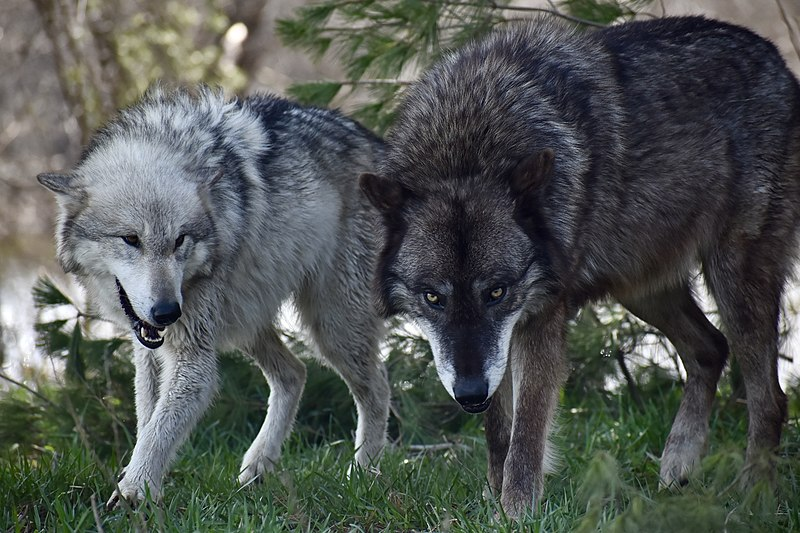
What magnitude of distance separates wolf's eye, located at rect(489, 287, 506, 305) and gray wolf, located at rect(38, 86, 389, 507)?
2.36 feet

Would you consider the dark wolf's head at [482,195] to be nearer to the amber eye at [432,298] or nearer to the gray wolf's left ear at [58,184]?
the amber eye at [432,298]

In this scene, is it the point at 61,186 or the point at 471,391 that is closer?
the point at 471,391

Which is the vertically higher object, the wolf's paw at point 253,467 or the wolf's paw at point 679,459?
the wolf's paw at point 679,459

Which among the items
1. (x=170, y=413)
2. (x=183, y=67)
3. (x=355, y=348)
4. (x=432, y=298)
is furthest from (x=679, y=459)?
(x=183, y=67)

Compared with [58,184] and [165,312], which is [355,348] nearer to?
[165,312]

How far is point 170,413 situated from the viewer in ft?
13.7

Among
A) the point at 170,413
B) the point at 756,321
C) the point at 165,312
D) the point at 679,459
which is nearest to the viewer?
the point at 165,312

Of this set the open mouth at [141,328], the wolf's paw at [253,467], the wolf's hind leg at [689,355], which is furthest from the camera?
the wolf's paw at [253,467]

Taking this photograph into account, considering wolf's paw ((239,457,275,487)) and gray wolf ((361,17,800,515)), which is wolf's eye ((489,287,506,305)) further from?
wolf's paw ((239,457,275,487))

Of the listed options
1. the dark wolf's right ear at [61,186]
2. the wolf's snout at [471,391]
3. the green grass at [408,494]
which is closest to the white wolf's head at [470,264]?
the wolf's snout at [471,391]

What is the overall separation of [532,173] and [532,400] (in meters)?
0.92

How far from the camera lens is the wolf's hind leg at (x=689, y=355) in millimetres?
4484

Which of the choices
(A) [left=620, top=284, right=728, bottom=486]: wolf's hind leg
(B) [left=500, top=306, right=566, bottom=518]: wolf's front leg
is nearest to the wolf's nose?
(B) [left=500, top=306, right=566, bottom=518]: wolf's front leg

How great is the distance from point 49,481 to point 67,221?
116 cm
